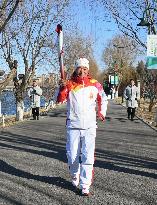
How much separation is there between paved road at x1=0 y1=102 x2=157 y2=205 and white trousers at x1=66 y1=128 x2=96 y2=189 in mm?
333

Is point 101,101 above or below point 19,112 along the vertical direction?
above

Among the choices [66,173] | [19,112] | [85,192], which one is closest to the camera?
[85,192]

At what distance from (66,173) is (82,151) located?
1476mm

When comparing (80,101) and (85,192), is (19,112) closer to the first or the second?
(80,101)

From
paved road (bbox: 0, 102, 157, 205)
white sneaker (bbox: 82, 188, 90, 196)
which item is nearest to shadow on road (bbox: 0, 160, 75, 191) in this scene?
paved road (bbox: 0, 102, 157, 205)

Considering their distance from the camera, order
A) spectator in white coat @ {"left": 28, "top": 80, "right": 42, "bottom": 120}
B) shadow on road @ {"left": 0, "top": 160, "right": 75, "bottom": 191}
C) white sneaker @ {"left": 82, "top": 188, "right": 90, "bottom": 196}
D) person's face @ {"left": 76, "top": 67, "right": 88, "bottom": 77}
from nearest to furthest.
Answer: white sneaker @ {"left": 82, "top": 188, "right": 90, "bottom": 196} → person's face @ {"left": 76, "top": 67, "right": 88, "bottom": 77} → shadow on road @ {"left": 0, "top": 160, "right": 75, "bottom": 191} → spectator in white coat @ {"left": 28, "top": 80, "right": 42, "bottom": 120}

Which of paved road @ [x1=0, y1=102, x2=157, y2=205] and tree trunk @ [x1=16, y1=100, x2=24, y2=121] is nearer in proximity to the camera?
paved road @ [x1=0, y1=102, x2=157, y2=205]

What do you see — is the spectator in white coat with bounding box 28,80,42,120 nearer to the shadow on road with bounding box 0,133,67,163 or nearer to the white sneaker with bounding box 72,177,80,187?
the shadow on road with bounding box 0,133,67,163

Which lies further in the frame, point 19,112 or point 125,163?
point 19,112

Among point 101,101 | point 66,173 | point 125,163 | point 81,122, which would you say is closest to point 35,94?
point 125,163

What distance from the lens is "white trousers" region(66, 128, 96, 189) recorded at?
22.2ft

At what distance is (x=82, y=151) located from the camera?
22.5 feet

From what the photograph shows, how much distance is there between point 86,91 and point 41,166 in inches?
104

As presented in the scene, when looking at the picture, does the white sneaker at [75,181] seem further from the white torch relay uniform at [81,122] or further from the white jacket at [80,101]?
the white jacket at [80,101]
